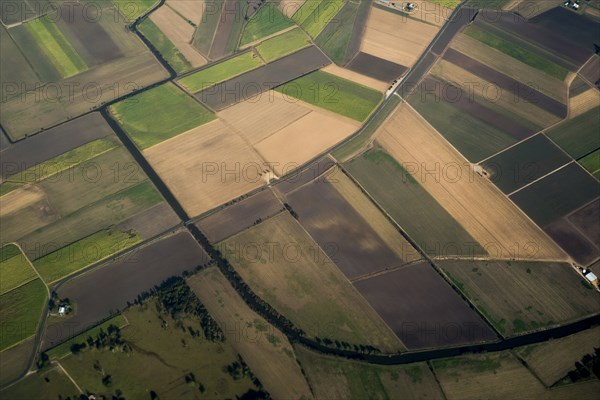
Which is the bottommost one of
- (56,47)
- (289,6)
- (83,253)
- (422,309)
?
(422,309)

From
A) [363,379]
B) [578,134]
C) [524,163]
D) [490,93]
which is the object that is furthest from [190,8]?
[363,379]

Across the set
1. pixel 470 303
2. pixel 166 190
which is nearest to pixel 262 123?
pixel 166 190

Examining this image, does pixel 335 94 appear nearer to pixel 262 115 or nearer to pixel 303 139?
pixel 303 139

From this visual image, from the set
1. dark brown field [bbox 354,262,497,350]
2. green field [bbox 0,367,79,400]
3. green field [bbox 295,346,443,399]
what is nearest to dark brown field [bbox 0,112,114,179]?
green field [bbox 0,367,79,400]

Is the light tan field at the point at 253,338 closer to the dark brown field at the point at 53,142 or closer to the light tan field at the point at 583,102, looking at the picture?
the dark brown field at the point at 53,142

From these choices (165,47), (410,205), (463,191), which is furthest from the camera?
(165,47)

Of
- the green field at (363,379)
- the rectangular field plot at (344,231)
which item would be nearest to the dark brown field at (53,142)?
the rectangular field plot at (344,231)

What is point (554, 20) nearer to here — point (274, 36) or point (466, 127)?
point (466, 127)
